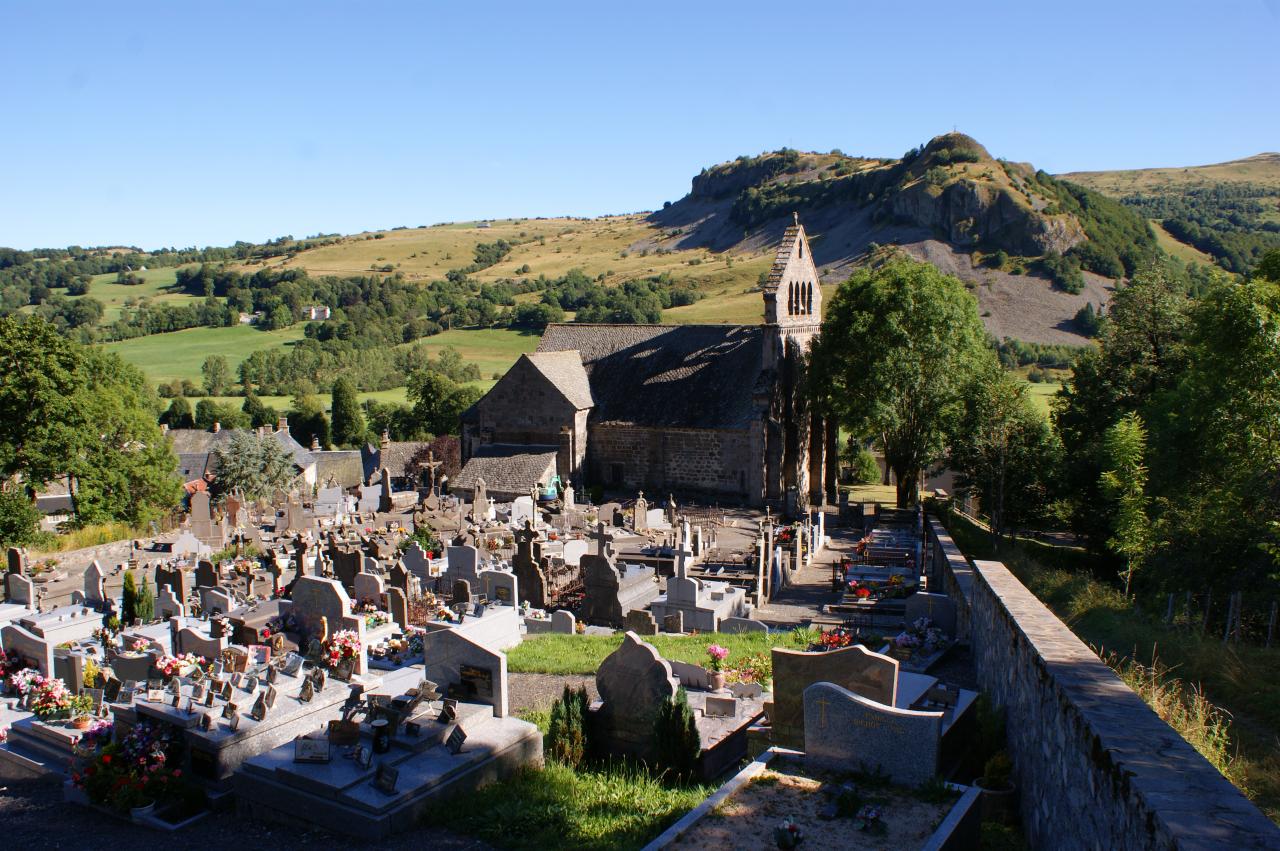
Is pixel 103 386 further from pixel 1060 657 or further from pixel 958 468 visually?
pixel 1060 657

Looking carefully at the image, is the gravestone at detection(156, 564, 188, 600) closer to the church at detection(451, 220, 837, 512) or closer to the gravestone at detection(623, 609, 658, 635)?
the gravestone at detection(623, 609, 658, 635)

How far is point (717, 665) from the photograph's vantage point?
1392cm

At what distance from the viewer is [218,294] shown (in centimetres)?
14062

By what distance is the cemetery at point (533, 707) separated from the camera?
8773 mm

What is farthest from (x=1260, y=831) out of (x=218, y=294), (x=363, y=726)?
(x=218, y=294)

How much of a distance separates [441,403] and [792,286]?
103 feet

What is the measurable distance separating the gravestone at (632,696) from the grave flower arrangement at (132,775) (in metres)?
4.98

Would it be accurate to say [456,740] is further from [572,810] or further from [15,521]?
[15,521]

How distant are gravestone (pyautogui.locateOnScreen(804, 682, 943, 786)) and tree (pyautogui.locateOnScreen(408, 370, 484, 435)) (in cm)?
5335

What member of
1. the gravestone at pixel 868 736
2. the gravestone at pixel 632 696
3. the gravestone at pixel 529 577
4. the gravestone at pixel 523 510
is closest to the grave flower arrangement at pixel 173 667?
the gravestone at pixel 632 696

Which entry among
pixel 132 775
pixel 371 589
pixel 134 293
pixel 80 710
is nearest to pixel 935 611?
pixel 371 589

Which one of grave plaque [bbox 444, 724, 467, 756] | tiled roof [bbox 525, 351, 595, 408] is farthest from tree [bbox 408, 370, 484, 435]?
grave plaque [bbox 444, 724, 467, 756]

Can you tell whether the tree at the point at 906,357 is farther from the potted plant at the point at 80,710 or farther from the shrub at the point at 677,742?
the potted plant at the point at 80,710

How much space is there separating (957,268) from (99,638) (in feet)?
→ 324
